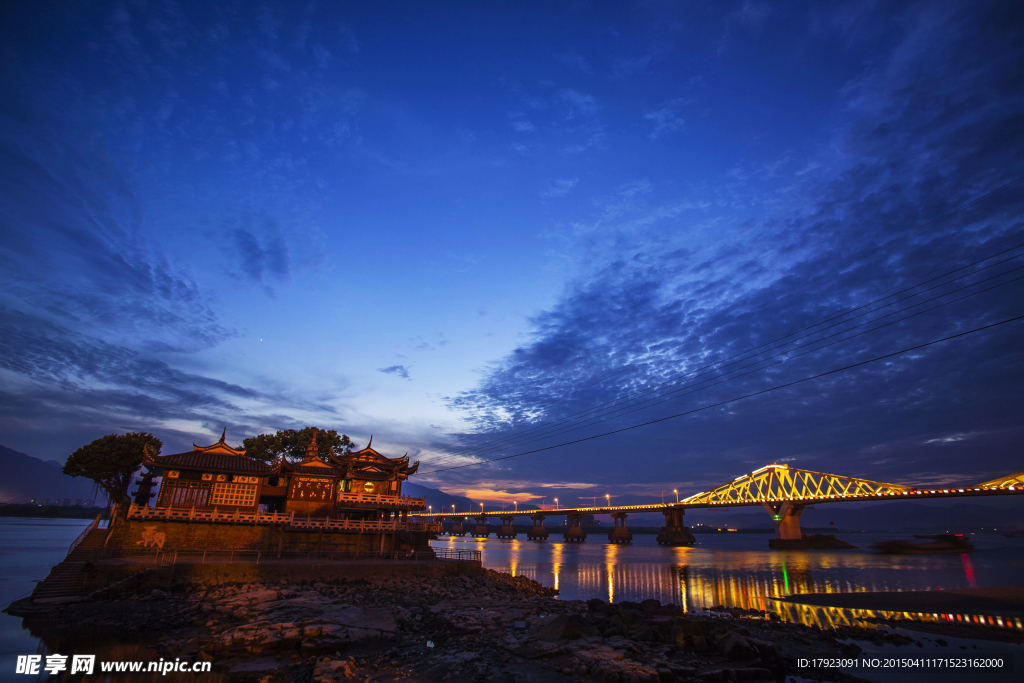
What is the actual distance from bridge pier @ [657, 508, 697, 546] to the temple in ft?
453

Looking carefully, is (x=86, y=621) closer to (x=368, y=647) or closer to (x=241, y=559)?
(x=241, y=559)

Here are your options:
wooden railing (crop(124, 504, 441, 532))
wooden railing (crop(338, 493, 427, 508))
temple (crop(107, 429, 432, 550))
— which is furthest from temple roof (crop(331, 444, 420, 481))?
wooden railing (crop(124, 504, 441, 532))

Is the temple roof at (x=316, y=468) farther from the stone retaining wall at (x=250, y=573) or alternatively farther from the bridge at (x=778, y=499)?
the bridge at (x=778, y=499)

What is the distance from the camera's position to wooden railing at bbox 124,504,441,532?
3794cm

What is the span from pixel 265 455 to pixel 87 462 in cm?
1785

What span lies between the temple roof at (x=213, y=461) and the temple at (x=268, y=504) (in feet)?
0.25

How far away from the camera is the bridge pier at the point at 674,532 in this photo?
160 metres

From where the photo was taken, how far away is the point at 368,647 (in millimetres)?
20109

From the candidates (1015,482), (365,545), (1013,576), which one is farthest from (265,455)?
(1015,482)

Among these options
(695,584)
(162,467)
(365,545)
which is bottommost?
(695,584)

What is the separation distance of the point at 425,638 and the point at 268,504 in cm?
3449

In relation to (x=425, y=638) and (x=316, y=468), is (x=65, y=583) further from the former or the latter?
(x=425, y=638)

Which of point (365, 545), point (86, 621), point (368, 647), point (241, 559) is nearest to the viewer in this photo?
point (368, 647)

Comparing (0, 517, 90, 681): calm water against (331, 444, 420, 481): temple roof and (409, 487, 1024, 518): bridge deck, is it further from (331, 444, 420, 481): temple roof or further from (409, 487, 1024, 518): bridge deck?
(409, 487, 1024, 518): bridge deck
